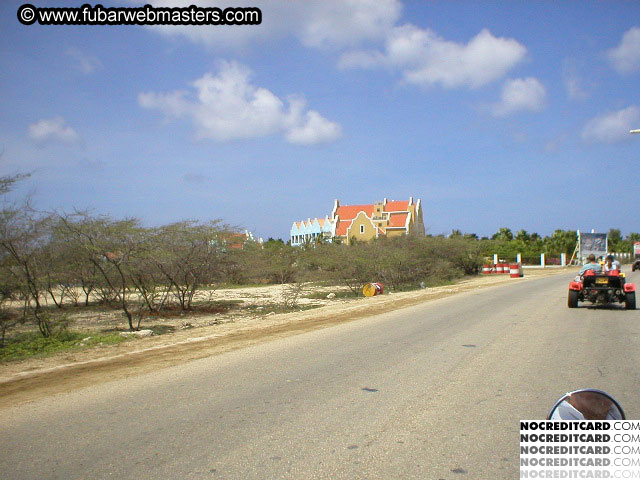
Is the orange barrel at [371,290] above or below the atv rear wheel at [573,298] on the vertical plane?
below

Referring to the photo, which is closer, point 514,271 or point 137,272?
point 137,272

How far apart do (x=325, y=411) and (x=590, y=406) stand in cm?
377

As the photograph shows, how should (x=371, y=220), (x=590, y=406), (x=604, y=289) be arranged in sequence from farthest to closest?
(x=371, y=220)
(x=604, y=289)
(x=590, y=406)

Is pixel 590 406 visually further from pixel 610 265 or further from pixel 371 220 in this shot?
pixel 371 220

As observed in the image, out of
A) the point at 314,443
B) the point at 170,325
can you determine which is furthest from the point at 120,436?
the point at 170,325

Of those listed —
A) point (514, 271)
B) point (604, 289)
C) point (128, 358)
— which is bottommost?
point (128, 358)

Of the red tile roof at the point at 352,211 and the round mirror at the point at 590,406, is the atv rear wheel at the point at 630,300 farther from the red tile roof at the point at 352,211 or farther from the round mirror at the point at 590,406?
the red tile roof at the point at 352,211

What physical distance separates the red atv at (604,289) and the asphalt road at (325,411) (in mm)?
5313

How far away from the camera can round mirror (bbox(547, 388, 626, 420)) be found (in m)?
2.85

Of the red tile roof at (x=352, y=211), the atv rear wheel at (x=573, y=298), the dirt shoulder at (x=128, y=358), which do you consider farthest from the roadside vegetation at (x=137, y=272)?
the red tile roof at (x=352, y=211)

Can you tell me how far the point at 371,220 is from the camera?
80.7m

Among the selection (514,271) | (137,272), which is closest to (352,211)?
(514,271)

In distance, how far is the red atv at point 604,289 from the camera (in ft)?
52.3

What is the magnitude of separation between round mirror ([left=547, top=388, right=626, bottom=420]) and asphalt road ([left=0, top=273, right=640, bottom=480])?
1.74m
